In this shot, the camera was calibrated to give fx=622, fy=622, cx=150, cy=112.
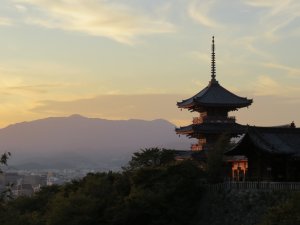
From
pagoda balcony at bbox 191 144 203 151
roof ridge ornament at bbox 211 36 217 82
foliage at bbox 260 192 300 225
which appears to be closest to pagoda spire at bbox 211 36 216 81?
roof ridge ornament at bbox 211 36 217 82

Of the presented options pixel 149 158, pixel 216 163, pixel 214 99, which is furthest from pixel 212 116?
pixel 216 163

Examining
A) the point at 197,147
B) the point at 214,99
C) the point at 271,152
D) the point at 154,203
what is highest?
the point at 214,99

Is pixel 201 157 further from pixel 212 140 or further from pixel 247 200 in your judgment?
pixel 247 200

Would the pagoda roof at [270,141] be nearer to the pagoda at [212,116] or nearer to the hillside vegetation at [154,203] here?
the hillside vegetation at [154,203]

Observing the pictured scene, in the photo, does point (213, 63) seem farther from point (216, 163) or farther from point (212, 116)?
point (216, 163)

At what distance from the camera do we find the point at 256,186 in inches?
1378

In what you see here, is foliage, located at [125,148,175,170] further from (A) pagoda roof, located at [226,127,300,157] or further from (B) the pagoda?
(A) pagoda roof, located at [226,127,300,157]

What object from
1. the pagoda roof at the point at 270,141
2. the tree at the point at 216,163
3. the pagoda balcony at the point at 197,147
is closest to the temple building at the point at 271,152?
the pagoda roof at the point at 270,141

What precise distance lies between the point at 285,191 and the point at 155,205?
8586 millimetres

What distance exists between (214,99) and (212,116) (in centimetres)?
149

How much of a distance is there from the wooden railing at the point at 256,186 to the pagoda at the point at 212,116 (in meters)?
12.8

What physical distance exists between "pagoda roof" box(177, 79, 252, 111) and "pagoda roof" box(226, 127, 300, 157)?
1391 cm

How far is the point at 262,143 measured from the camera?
122ft

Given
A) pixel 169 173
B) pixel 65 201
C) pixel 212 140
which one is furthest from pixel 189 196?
pixel 212 140
